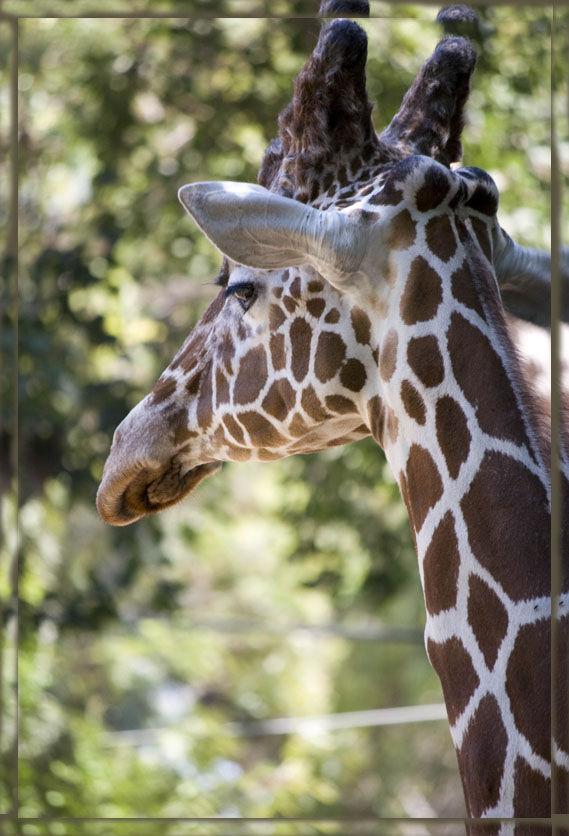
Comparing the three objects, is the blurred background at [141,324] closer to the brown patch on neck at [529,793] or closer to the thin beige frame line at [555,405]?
the thin beige frame line at [555,405]

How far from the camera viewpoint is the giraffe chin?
54.7 inches

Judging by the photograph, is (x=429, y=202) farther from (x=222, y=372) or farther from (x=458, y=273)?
(x=222, y=372)

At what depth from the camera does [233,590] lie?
9133 millimetres

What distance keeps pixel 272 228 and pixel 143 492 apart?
0.45 meters

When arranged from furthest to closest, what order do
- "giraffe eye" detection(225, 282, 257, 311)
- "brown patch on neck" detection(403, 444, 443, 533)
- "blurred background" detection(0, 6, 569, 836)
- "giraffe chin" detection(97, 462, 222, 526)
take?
"blurred background" detection(0, 6, 569, 836)
"giraffe chin" detection(97, 462, 222, 526)
"giraffe eye" detection(225, 282, 257, 311)
"brown patch on neck" detection(403, 444, 443, 533)

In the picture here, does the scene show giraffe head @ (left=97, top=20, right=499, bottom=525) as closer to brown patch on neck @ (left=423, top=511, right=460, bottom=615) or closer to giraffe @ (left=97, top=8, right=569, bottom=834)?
giraffe @ (left=97, top=8, right=569, bottom=834)

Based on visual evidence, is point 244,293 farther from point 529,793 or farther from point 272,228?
point 529,793

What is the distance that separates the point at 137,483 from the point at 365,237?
46 centimetres

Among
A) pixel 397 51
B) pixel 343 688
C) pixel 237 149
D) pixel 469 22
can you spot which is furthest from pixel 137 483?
pixel 343 688

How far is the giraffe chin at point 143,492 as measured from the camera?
1390 mm

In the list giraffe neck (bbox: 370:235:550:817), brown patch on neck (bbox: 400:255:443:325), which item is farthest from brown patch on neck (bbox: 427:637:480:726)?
brown patch on neck (bbox: 400:255:443:325)

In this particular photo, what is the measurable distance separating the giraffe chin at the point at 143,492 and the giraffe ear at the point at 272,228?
36cm

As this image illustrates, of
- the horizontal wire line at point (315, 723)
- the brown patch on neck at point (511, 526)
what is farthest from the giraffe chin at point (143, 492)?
the horizontal wire line at point (315, 723)

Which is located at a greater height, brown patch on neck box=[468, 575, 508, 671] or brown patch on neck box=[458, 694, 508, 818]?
brown patch on neck box=[468, 575, 508, 671]
